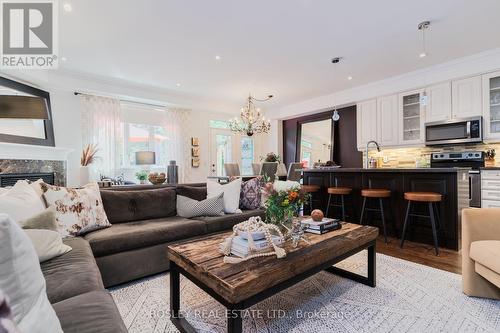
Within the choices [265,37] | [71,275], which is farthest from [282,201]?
[265,37]

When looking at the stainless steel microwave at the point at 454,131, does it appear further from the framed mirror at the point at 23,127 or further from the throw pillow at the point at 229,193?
the framed mirror at the point at 23,127

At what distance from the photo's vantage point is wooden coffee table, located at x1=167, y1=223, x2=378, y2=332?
1.20m

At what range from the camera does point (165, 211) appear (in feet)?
9.74

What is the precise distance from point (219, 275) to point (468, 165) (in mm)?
5100

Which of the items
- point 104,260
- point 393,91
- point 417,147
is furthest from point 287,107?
point 104,260

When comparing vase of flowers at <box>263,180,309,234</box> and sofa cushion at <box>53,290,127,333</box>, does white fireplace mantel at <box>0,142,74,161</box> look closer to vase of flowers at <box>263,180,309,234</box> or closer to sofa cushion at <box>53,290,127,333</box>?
sofa cushion at <box>53,290,127,333</box>

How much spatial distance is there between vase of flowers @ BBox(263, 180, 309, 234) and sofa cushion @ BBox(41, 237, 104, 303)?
44.0 inches

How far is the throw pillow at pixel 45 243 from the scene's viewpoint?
151cm

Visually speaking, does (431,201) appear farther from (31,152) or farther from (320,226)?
(31,152)

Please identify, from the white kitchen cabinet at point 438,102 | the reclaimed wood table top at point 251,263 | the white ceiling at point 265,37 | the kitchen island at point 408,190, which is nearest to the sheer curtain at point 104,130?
the white ceiling at point 265,37

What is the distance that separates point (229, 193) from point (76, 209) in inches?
62.7

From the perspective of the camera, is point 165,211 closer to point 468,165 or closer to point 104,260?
point 104,260

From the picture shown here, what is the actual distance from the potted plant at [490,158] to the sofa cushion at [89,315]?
5683 millimetres

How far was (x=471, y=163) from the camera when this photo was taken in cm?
432
